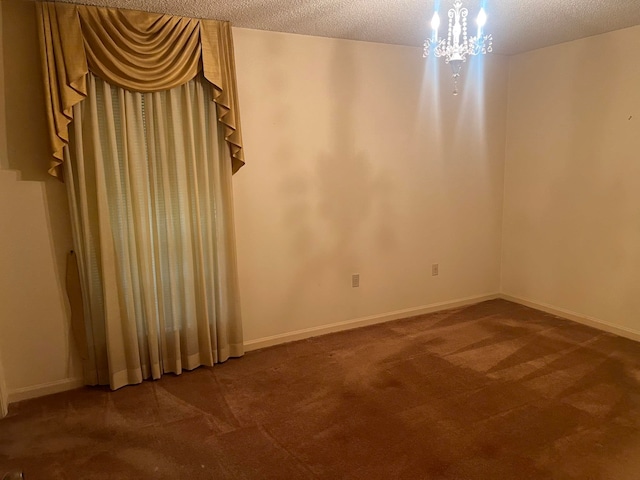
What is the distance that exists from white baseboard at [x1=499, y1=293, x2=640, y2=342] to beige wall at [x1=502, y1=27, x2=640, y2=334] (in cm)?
3

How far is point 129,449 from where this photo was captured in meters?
2.41

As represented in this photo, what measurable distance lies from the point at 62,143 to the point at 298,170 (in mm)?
1678

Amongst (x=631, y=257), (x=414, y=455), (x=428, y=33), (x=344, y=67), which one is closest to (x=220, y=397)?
(x=414, y=455)

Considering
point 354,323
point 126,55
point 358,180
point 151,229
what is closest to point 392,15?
point 358,180

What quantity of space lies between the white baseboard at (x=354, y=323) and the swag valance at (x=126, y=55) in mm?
1600

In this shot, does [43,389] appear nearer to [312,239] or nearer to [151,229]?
[151,229]

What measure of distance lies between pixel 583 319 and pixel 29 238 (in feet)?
14.7

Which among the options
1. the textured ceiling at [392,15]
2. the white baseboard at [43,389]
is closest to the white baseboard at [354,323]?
the white baseboard at [43,389]

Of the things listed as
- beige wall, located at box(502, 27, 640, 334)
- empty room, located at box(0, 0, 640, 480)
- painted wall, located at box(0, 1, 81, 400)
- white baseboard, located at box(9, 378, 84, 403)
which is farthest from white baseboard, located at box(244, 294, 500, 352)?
painted wall, located at box(0, 1, 81, 400)

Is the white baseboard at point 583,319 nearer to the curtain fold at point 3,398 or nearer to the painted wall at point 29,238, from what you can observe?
the painted wall at point 29,238

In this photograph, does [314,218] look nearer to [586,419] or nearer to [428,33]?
[428,33]

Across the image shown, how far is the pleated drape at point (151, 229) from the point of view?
2861mm

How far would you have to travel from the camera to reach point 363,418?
2650 mm

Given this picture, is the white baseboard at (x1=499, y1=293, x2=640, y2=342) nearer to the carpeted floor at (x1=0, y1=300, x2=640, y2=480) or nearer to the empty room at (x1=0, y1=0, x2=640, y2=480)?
the empty room at (x1=0, y1=0, x2=640, y2=480)
